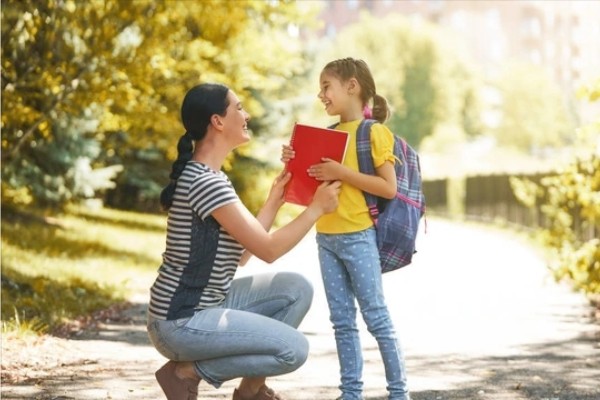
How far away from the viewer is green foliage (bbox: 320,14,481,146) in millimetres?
79500

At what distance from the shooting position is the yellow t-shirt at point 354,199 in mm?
5305

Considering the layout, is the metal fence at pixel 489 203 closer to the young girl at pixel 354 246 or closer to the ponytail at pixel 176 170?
the young girl at pixel 354 246

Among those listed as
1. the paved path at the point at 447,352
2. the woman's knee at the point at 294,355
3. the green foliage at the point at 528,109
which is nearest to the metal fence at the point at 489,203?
the paved path at the point at 447,352

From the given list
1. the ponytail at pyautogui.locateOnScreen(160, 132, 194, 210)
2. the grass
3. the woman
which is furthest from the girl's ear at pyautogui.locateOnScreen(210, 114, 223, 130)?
the grass

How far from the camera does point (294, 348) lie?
4.73 m

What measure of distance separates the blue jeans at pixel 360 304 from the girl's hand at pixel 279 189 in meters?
0.39

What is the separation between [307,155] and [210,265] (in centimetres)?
80

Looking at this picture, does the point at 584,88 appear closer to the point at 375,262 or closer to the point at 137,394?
the point at 375,262

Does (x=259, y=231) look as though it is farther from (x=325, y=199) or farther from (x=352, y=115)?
(x=352, y=115)

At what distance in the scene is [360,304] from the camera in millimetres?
5352

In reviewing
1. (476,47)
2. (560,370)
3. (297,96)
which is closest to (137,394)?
(560,370)

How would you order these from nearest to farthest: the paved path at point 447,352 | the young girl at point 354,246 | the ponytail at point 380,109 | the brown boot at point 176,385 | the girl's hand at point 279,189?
the brown boot at point 176,385 → the girl's hand at point 279,189 → the young girl at point 354,246 → the ponytail at point 380,109 → the paved path at point 447,352

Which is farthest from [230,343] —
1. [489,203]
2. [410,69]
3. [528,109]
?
[528,109]

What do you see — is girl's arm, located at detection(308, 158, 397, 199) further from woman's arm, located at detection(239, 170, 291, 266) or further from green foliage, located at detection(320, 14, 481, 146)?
green foliage, located at detection(320, 14, 481, 146)
